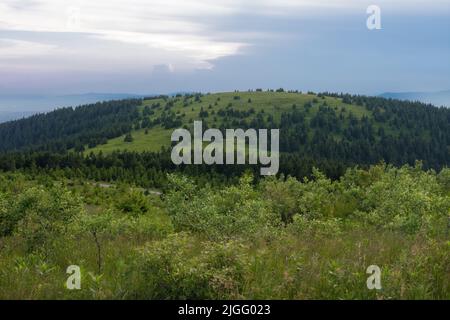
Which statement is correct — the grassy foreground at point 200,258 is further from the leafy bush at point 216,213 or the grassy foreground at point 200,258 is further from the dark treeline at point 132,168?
the dark treeline at point 132,168

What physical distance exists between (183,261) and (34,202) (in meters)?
6.19

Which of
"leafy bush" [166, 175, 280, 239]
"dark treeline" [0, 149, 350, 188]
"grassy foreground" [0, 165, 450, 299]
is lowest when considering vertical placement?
"dark treeline" [0, 149, 350, 188]

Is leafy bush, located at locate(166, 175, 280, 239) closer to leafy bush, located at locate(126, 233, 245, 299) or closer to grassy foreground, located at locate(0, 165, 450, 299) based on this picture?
grassy foreground, located at locate(0, 165, 450, 299)

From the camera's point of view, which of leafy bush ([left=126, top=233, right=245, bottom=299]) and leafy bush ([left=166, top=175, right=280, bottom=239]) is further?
leafy bush ([left=166, top=175, right=280, bottom=239])

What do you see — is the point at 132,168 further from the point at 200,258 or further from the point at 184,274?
the point at 184,274

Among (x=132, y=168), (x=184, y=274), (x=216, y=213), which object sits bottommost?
(x=132, y=168)

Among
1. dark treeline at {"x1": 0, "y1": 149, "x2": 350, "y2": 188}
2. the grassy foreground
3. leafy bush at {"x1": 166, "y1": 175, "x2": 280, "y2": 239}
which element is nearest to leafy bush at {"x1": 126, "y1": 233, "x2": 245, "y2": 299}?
the grassy foreground

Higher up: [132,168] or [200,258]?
[200,258]

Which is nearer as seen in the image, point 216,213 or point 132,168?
point 216,213

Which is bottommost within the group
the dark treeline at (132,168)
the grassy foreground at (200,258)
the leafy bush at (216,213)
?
the dark treeline at (132,168)

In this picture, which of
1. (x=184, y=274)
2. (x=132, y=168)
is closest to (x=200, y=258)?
(x=184, y=274)

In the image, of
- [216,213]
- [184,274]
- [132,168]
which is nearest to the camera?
[184,274]

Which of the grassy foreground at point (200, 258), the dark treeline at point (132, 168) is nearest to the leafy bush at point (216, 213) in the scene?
the grassy foreground at point (200, 258)
